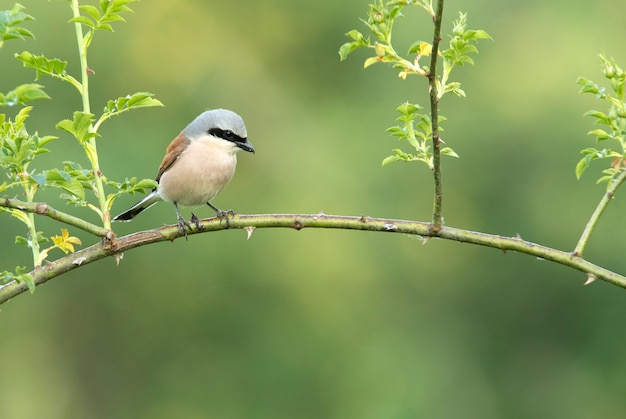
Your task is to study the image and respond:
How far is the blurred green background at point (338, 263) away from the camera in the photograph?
13.7 m

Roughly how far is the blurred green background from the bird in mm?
7291

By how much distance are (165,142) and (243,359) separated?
4.20m

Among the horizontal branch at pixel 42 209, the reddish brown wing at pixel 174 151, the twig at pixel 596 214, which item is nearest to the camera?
the horizontal branch at pixel 42 209

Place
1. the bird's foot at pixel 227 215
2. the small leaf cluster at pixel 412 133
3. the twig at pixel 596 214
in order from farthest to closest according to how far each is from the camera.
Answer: the bird's foot at pixel 227 215, the small leaf cluster at pixel 412 133, the twig at pixel 596 214

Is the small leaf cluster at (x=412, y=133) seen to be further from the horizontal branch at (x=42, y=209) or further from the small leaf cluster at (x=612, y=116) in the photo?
the horizontal branch at (x=42, y=209)

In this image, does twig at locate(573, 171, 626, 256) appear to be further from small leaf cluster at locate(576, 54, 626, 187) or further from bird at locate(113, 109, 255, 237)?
bird at locate(113, 109, 255, 237)

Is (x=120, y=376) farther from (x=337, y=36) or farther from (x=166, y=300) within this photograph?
(x=337, y=36)

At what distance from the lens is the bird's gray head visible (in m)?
5.21

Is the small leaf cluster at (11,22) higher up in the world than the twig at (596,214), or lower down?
lower down

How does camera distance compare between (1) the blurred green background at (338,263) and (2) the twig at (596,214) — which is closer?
(2) the twig at (596,214)

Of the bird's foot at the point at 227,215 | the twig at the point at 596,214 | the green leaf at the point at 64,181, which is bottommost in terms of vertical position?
the green leaf at the point at 64,181

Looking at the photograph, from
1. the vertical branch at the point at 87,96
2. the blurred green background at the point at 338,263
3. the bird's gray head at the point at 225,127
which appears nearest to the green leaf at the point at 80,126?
the vertical branch at the point at 87,96

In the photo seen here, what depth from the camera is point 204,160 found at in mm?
5258

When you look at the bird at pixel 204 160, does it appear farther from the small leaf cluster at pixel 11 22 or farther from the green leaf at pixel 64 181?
the small leaf cluster at pixel 11 22
